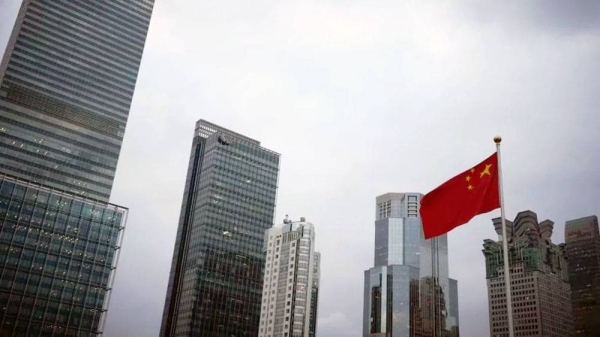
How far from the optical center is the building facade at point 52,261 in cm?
12425

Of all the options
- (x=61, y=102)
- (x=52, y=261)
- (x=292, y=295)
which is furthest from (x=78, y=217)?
(x=292, y=295)

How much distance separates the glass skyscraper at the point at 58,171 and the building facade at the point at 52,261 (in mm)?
222

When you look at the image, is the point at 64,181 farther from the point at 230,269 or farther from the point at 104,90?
the point at 230,269

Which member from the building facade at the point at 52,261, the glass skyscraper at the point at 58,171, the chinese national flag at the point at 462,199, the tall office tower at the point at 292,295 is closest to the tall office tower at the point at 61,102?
the glass skyscraper at the point at 58,171

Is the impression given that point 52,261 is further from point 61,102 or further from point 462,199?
point 462,199

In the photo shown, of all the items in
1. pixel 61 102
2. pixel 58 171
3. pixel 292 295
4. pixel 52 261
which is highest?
pixel 61 102

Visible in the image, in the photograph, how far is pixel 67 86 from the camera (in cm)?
18700

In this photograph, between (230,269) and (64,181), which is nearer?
(64,181)

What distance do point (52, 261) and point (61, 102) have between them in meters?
71.0

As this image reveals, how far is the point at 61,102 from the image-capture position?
598ft

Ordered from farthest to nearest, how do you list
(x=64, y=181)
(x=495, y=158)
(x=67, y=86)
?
(x=67, y=86) → (x=64, y=181) → (x=495, y=158)

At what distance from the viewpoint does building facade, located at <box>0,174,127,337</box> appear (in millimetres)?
124250

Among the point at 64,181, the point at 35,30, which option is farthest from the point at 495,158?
A: the point at 35,30

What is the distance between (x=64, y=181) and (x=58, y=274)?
4812 centimetres
